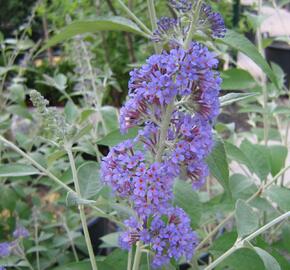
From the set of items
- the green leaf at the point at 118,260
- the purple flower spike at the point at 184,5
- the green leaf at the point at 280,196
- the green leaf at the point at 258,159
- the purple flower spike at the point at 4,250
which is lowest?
the purple flower spike at the point at 4,250

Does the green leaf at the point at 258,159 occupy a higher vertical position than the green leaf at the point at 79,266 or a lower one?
higher

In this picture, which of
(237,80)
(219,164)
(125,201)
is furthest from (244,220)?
(237,80)

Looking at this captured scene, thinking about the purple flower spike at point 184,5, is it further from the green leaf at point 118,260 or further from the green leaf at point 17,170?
the green leaf at point 118,260

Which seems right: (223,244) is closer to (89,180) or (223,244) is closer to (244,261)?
(244,261)

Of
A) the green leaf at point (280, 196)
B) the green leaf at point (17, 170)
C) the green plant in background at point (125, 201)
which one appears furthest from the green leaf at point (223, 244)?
the green leaf at point (17, 170)

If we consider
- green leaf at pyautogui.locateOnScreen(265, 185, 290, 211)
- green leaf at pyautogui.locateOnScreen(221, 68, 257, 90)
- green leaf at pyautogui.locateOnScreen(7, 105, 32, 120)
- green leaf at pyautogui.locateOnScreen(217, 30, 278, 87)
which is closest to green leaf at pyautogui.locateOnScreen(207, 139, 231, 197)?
green leaf at pyautogui.locateOnScreen(217, 30, 278, 87)

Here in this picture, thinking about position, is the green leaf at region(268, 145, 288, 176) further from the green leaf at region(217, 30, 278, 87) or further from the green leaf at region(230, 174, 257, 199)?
the green leaf at region(217, 30, 278, 87)
